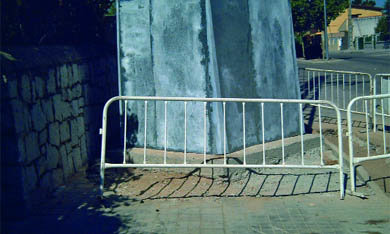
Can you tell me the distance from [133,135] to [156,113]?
1.83 feet

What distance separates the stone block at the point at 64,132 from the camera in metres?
6.35

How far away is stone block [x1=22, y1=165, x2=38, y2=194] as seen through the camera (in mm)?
5090

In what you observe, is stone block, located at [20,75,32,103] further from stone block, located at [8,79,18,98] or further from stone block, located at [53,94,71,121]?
stone block, located at [53,94,71,121]

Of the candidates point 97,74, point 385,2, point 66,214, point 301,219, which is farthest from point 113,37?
point 385,2

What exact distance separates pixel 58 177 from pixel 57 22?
120 inches

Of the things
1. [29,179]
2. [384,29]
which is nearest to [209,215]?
[29,179]

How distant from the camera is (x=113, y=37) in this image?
891 centimetres

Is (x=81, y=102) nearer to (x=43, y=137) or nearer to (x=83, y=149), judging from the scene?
(x=83, y=149)

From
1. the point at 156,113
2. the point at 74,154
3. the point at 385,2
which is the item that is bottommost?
the point at 74,154

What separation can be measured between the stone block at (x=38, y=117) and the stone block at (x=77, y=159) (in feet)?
3.65

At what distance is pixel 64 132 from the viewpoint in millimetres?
6441

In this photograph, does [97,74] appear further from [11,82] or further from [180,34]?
[11,82]

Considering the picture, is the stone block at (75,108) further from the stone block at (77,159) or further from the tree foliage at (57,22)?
the tree foliage at (57,22)

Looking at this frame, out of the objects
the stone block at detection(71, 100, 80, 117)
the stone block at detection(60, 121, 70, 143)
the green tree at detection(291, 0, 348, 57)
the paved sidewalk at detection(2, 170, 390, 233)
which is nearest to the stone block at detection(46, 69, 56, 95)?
the stone block at detection(60, 121, 70, 143)
